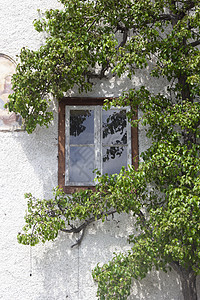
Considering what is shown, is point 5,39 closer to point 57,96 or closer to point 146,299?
point 57,96

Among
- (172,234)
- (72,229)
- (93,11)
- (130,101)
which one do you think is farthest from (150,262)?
(93,11)

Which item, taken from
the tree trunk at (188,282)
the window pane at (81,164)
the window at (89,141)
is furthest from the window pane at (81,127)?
the tree trunk at (188,282)

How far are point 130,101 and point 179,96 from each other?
62 centimetres

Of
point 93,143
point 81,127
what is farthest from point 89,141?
point 81,127

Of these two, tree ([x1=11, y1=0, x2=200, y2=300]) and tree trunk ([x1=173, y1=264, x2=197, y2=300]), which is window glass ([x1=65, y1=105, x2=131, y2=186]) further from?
tree trunk ([x1=173, y1=264, x2=197, y2=300])

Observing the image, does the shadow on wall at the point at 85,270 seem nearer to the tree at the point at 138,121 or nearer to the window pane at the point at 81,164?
the tree at the point at 138,121

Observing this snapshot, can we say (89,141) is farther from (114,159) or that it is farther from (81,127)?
(114,159)

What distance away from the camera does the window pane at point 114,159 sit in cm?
677

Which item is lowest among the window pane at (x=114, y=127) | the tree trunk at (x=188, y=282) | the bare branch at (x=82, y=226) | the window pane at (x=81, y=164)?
the tree trunk at (x=188, y=282)

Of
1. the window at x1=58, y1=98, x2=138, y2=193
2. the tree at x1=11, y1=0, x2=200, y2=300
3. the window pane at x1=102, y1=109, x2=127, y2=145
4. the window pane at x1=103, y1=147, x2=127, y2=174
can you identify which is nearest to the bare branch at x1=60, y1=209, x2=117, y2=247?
the tree at x1=11, y1=0, x2=200, y2=300

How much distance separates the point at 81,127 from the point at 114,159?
593 millimetres

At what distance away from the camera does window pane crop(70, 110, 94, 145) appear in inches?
270

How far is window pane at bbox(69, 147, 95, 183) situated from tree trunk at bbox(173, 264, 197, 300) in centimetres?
153

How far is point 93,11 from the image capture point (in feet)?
22.0
